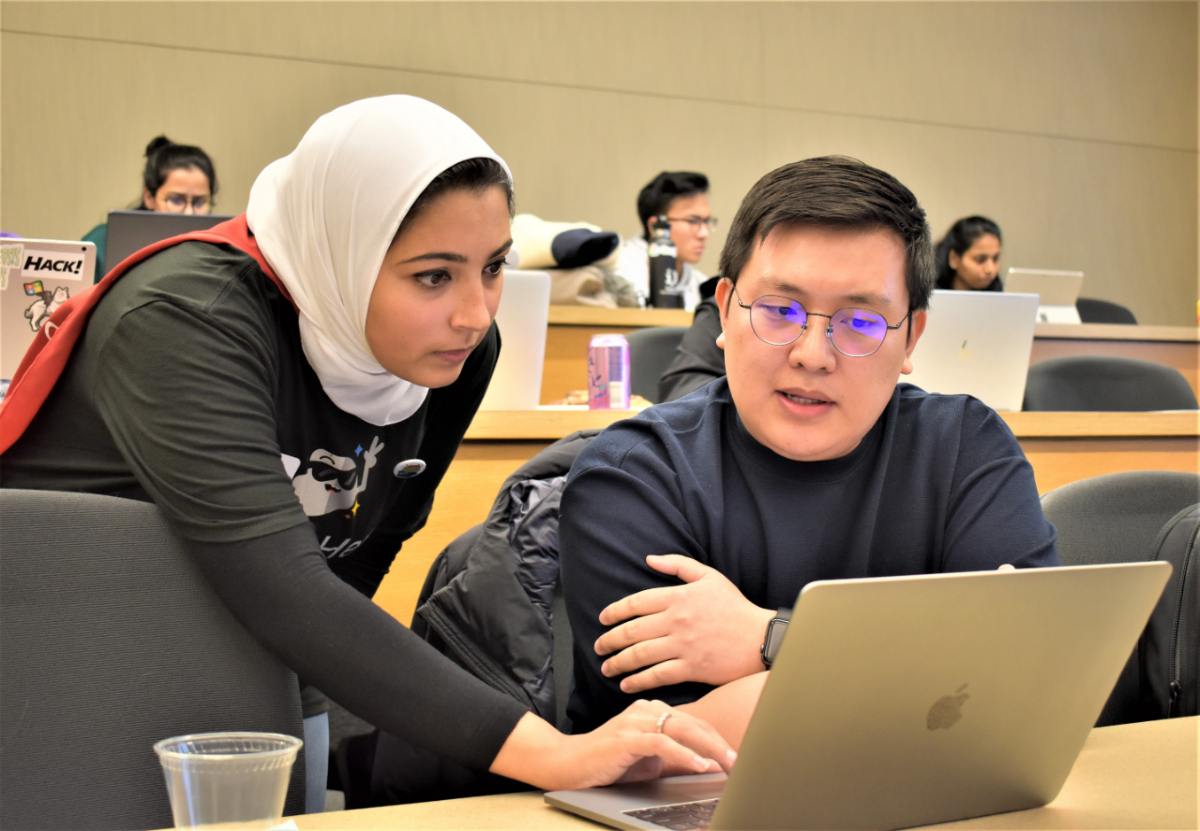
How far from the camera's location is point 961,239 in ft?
14.4

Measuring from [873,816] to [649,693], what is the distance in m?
0.29

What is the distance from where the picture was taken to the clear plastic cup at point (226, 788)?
639 millimetres

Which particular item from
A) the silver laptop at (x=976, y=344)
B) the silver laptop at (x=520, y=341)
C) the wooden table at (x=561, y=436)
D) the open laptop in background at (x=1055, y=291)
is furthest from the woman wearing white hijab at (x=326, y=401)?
the open laptop in background at (x=1055, y=291)

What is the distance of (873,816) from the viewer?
0.69 metres

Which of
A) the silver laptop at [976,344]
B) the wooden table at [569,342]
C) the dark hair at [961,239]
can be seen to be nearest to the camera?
the silver laptop at [976,344]

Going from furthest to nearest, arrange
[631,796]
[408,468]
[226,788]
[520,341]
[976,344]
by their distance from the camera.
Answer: [976,344]
[520,341]
[408,468]
[631,796]
[226,788]

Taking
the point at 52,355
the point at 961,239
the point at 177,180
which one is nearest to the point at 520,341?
the point at 52,355

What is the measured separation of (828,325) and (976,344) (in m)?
1.59

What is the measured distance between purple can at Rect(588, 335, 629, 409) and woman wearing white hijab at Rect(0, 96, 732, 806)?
0.99 m

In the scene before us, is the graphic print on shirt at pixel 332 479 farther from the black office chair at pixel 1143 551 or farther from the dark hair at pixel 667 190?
the dark hair at pixel 667 190

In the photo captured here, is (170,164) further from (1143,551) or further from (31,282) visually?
(1143,551)

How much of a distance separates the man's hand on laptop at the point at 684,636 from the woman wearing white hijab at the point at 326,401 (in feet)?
0.42

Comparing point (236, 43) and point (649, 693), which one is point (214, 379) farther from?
point (236, 43)

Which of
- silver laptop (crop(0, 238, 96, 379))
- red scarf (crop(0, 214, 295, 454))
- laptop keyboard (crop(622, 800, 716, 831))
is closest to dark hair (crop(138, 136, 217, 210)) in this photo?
silver laptop (crop(0, 238, 96, 379))
